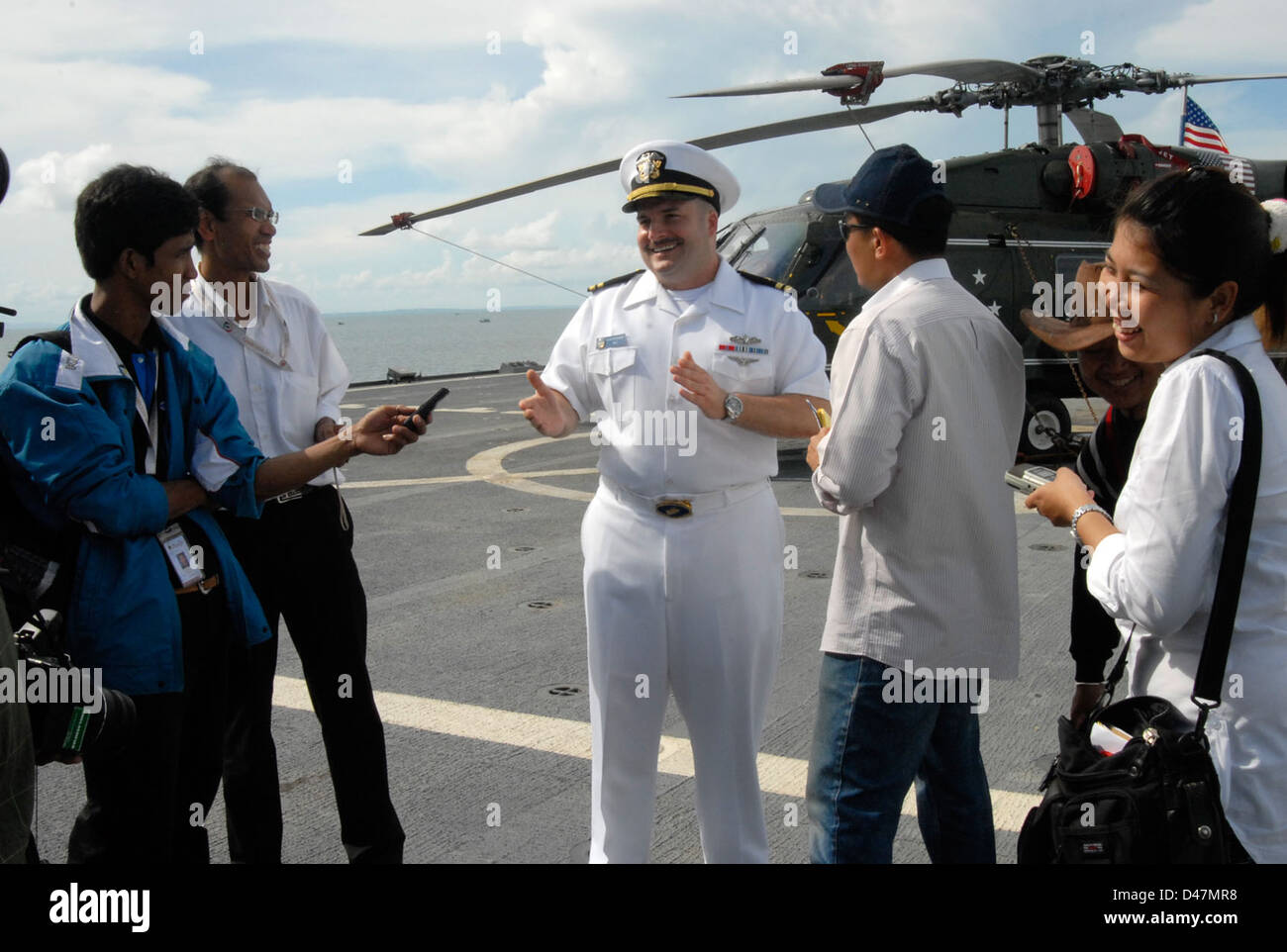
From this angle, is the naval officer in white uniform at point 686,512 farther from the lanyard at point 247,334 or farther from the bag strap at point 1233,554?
the bag strap at point 1233,554

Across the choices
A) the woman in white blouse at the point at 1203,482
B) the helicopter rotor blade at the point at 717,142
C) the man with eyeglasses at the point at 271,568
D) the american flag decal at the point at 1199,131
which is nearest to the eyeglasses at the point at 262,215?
the man with eyeglasses at the point at 271,568

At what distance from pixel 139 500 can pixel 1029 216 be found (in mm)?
11080

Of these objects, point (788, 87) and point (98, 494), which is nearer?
point (98, 494)

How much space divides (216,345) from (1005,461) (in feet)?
7.70

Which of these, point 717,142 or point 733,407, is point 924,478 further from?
point 717,142

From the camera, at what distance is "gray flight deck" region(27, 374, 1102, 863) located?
374 centimetres

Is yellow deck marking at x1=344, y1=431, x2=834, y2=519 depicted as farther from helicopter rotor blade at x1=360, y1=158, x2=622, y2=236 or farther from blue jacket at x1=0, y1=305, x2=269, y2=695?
blue jacket at x1=0, y1=305, x2=269, y2=695

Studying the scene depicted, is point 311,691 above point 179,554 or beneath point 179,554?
beneath

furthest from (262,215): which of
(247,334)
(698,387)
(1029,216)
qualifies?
(1029,216)

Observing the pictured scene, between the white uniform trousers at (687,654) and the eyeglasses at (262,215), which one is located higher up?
the eyeglasses at (262,215)

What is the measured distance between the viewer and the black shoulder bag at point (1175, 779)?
1889 mm

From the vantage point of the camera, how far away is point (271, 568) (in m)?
3.39

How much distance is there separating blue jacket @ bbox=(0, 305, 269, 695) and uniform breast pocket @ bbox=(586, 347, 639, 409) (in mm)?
1223

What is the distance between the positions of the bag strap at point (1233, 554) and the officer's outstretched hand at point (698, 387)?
1270 millimetres
